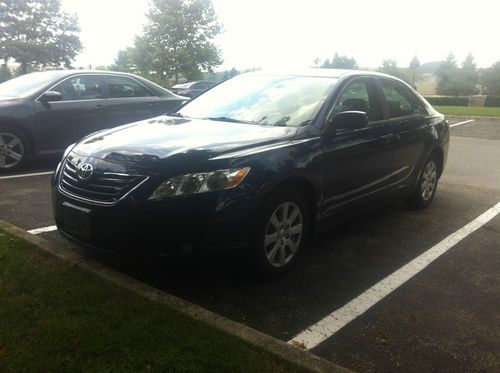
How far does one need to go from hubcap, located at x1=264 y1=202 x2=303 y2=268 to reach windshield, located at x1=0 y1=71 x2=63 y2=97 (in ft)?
16.3

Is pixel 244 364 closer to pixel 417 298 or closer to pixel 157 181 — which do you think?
pixel 157 181

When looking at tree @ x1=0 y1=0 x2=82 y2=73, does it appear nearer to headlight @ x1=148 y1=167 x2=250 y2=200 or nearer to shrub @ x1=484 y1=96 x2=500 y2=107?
shrub @ x1=484 y1=96 x2=500 y2=107

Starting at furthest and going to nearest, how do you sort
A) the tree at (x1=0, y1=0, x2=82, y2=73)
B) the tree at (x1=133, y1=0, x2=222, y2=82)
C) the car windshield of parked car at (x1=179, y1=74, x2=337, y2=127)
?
the tree at (x1=0, y1=0, x2=82, y2=73), the tree at (x1=133, y1=0, x2=222, y2=82), the car windshield of parked car at (x1=179, y1=74, x2=337, y2=127)

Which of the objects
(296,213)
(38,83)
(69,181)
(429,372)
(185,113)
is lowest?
(429,372)

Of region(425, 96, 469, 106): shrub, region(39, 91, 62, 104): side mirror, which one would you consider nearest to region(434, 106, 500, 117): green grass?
region(425, 96, 469, 106): shrub

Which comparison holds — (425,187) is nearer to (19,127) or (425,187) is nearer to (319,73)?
(319,73)

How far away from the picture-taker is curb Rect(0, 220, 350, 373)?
95.9 inches

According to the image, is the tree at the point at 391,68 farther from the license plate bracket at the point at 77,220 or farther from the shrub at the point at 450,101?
the license plate bracket at the point at 77,220

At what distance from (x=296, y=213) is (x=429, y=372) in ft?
4.70

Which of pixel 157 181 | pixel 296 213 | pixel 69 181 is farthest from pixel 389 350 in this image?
pixel 69 181

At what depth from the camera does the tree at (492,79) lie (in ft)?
171

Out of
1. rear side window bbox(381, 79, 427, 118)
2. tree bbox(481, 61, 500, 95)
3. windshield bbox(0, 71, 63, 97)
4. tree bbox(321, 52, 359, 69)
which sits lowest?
rear side window bbox(381, 79, 427, 118)

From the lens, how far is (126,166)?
312 centimetres

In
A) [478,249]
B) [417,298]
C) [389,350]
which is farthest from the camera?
[478,249]
